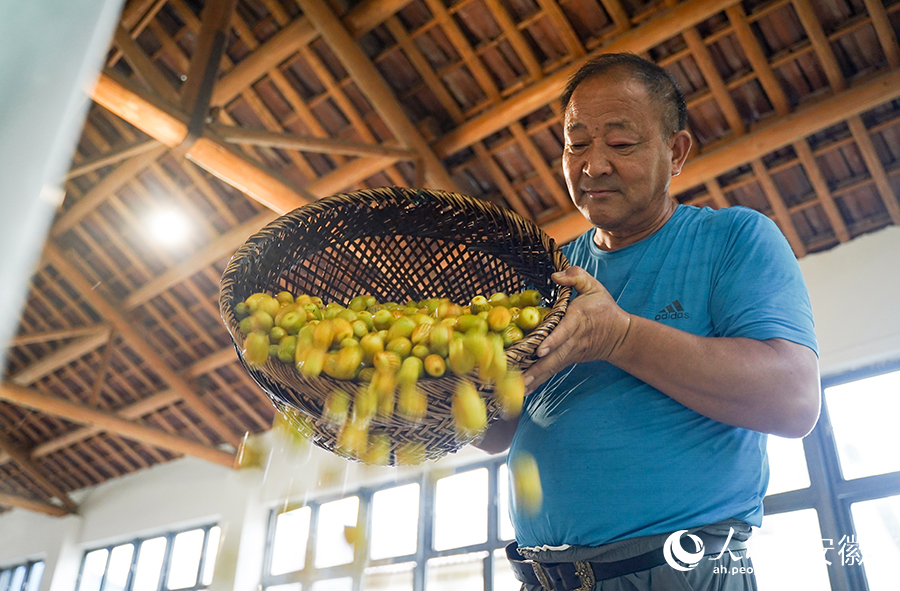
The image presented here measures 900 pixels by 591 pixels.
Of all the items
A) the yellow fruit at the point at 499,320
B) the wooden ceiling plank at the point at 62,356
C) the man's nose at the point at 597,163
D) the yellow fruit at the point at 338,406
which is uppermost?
the wooden ceiling plank at the point at 62,356

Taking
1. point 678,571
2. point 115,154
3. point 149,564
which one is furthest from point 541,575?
point 149,564

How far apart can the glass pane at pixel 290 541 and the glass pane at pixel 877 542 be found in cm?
480

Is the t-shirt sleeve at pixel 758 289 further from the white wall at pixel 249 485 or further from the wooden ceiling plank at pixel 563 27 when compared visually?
the wooden ceiling plank at pixel 563 27

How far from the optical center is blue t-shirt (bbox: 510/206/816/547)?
2.97ft

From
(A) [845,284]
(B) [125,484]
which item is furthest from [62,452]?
(A) [845,284]

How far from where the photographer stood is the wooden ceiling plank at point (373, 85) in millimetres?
4285

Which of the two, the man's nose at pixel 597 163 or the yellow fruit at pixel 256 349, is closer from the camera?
the yellow fruit at pixel 256 349

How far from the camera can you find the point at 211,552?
767 centimetres

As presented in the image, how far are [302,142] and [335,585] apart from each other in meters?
4.03

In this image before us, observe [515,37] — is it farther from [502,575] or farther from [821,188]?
[502,575]

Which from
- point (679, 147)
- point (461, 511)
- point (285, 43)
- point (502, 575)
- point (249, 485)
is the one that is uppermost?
point (285, 43)

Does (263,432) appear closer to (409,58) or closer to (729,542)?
Answer: (409,58)

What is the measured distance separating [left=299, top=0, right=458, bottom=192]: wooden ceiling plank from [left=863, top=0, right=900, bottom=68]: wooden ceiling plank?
98.1 inches

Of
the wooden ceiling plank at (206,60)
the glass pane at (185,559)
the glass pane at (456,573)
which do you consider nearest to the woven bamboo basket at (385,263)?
the wooden ceiling plank at (206,60)
